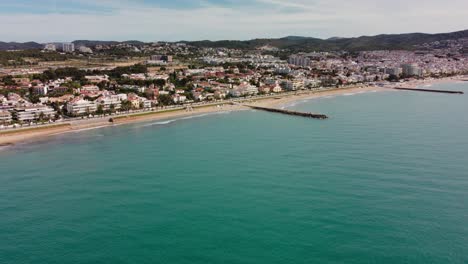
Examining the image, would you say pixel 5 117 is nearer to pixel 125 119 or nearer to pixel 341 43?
pixel 125 119

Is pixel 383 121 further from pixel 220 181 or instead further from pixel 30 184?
pixel 30 184

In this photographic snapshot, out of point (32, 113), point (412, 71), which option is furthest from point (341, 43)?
point (32, 113)

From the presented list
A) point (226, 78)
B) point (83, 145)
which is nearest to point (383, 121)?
point (83, 145)

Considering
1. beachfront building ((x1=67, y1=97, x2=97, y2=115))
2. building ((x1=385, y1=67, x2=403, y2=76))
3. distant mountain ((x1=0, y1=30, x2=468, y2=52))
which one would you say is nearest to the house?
beachfront building ((x1=67, y1=97, x2=97, y2=115))

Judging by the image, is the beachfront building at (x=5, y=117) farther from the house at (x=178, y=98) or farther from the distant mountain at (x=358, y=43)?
the distant mountain at (x=358, y=43)

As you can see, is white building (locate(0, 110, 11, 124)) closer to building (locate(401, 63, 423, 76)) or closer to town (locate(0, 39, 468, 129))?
town (locate(0, 39, 468, 129))

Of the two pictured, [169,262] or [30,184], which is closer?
[169,262]
